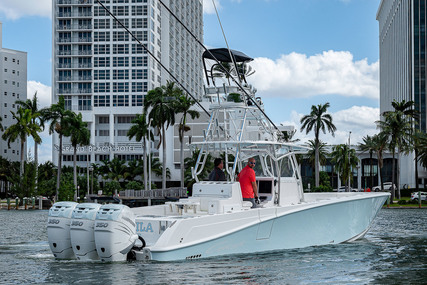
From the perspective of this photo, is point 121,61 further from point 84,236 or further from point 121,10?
point 84,236

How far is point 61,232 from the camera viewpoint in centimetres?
1277

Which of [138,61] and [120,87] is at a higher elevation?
[138,61]

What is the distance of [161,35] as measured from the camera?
11450 centimetres

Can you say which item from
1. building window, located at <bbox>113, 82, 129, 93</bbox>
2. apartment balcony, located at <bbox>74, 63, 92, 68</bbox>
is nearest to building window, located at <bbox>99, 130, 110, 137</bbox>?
building window, located at <bbox>113, 82, 129, 93</bbox>

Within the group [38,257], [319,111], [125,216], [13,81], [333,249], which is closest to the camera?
[125,216]

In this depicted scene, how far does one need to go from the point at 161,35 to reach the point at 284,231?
10295 centimetres

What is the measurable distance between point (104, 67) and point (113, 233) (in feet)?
327

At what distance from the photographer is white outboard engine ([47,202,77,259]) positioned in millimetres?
12750

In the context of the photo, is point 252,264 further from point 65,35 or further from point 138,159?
point 65,35

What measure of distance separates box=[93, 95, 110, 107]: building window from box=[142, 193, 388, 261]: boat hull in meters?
93.2

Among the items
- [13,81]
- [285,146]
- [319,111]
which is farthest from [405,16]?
[285,146]

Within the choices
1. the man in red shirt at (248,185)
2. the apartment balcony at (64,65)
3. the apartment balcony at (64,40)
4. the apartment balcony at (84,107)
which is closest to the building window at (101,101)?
the apartment balcony at (84,107)

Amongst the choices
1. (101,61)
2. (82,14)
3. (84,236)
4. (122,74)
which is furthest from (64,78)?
(84,236)

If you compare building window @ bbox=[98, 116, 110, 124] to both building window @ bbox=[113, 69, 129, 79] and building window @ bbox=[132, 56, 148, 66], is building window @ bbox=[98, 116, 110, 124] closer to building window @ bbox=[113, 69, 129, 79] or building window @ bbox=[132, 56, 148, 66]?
building window @ bbox=[113, 69, 129, 79]
